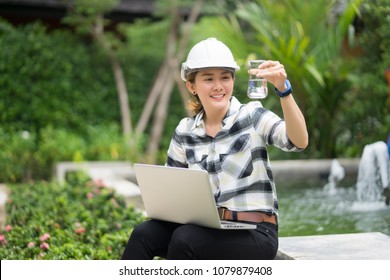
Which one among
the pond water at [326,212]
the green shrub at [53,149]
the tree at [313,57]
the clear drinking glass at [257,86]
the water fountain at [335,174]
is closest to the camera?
the clear drinking glass at [257,86]

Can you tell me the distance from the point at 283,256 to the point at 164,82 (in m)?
7.67

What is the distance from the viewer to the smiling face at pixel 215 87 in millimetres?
3068

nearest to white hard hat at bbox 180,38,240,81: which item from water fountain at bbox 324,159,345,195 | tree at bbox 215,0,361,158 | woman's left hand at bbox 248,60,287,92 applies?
woman's left hand at bbox 248,60,287,92

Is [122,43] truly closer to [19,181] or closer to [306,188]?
[19,181]

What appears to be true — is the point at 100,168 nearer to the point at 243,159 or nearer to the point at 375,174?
the point at 375,174

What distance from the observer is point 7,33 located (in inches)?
393

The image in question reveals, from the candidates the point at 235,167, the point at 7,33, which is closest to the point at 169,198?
the point at 235,167

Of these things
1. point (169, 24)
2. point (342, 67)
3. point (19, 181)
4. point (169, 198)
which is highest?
point (169, 24)

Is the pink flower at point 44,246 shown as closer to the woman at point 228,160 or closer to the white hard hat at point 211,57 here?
the woman at point 228,160

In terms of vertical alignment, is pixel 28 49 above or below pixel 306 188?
above

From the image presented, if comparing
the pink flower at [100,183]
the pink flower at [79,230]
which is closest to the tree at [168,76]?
the pink flower at [100,183]

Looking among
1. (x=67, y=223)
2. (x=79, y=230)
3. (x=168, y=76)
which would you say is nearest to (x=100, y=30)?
(x=168, y=76)

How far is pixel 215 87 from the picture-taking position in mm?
3068

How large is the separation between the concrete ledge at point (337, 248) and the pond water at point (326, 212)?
27.2 inches
